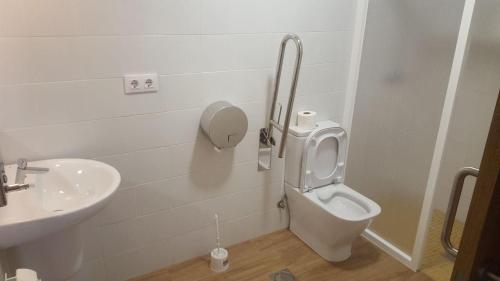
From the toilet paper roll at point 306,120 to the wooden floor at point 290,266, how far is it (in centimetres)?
81

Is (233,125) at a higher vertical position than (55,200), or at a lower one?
higher

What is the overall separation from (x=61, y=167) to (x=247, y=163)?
1.04 m

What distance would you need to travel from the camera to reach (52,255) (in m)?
1.41

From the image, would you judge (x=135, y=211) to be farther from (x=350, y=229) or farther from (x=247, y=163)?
(x=350, y=229)

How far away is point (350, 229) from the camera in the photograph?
2049mm

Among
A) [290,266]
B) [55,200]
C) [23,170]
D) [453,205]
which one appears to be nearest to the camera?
[453,205]

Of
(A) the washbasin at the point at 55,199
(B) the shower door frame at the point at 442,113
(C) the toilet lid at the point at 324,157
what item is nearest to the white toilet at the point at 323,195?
(C) the toilet lid at the point at 324,157

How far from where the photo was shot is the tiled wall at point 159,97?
1.50 m

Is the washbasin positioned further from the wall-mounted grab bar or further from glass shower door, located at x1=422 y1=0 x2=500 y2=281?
glass shower door, located at x1=422 y1=0 x2=500 y2=281

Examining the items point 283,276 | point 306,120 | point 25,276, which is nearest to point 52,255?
point 25,276

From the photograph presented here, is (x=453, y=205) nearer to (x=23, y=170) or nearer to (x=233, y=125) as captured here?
(x=233, y=125)

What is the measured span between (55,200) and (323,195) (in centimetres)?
153

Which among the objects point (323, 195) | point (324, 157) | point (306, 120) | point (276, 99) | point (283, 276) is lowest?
point (283, 276)

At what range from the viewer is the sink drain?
6.83ft
